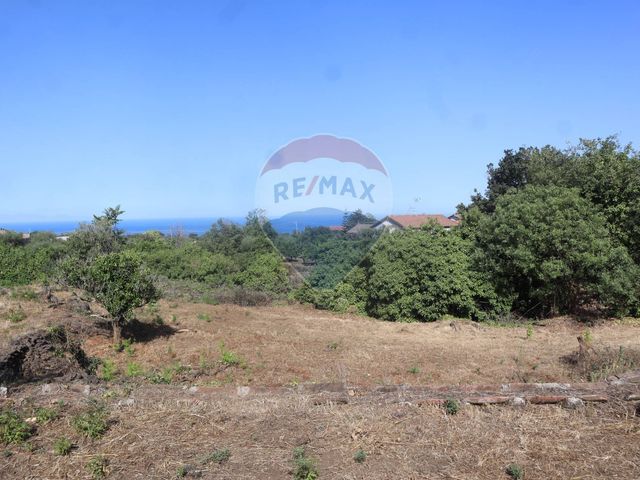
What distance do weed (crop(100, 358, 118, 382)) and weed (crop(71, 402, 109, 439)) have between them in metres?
2.50

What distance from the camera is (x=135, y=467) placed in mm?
3270

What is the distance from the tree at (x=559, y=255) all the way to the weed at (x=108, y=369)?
30.3 feet

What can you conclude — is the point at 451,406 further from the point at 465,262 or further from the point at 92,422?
the point at 465,262

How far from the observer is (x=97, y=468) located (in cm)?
316

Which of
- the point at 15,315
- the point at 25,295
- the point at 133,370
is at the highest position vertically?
the point at 25,295

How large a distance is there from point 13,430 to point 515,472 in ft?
11.5

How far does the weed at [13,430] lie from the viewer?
138 inches

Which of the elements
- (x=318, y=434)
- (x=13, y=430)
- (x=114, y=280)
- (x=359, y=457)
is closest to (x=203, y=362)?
(x=114, y=280)

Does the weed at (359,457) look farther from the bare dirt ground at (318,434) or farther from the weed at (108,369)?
the weed at (108,369)

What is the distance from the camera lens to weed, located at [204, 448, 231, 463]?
335 centimetres

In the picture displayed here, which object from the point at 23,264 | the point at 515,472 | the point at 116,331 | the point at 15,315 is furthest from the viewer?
the point at 23,264

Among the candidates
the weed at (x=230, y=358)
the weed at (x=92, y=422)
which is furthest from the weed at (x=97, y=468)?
the weed at (x=230, y=358)

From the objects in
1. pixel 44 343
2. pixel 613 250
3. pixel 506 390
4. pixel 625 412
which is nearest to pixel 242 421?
pixel 506 390

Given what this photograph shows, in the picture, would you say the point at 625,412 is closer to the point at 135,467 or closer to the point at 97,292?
the point at 135,467
